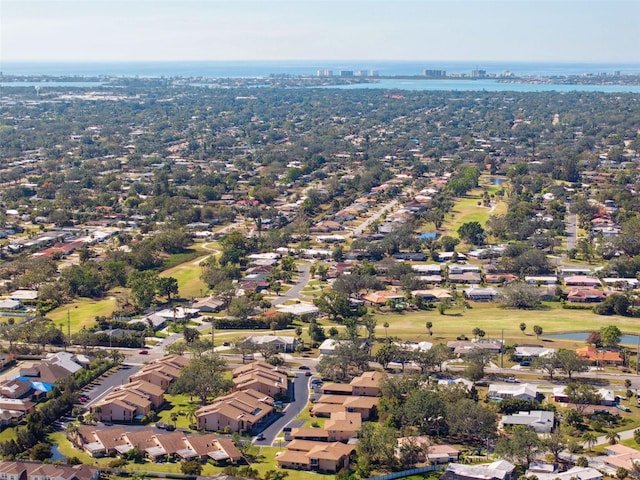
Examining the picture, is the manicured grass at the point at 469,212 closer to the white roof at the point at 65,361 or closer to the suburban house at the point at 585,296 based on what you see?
the suburban house at the point at 585,296

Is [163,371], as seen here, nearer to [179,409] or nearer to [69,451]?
[179,409]

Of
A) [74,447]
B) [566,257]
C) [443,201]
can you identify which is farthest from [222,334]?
[443,201]

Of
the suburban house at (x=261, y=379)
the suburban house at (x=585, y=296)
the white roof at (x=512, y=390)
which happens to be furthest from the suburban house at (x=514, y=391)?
the suburban house at (x=585, y=296)

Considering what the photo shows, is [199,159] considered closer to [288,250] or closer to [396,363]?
[288,250]

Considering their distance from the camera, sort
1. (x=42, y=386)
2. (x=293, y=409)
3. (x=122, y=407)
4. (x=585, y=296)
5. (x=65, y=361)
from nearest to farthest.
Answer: (x=122, y=407), (x=293, y=409), (x=42, y=386), (x=65, y=361), (x=585, y=296)

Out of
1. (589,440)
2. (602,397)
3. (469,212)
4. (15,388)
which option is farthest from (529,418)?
(469,212)

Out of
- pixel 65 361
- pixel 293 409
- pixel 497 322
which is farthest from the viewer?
pixel 497 322

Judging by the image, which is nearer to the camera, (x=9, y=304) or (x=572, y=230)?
(x=9, y=304)
